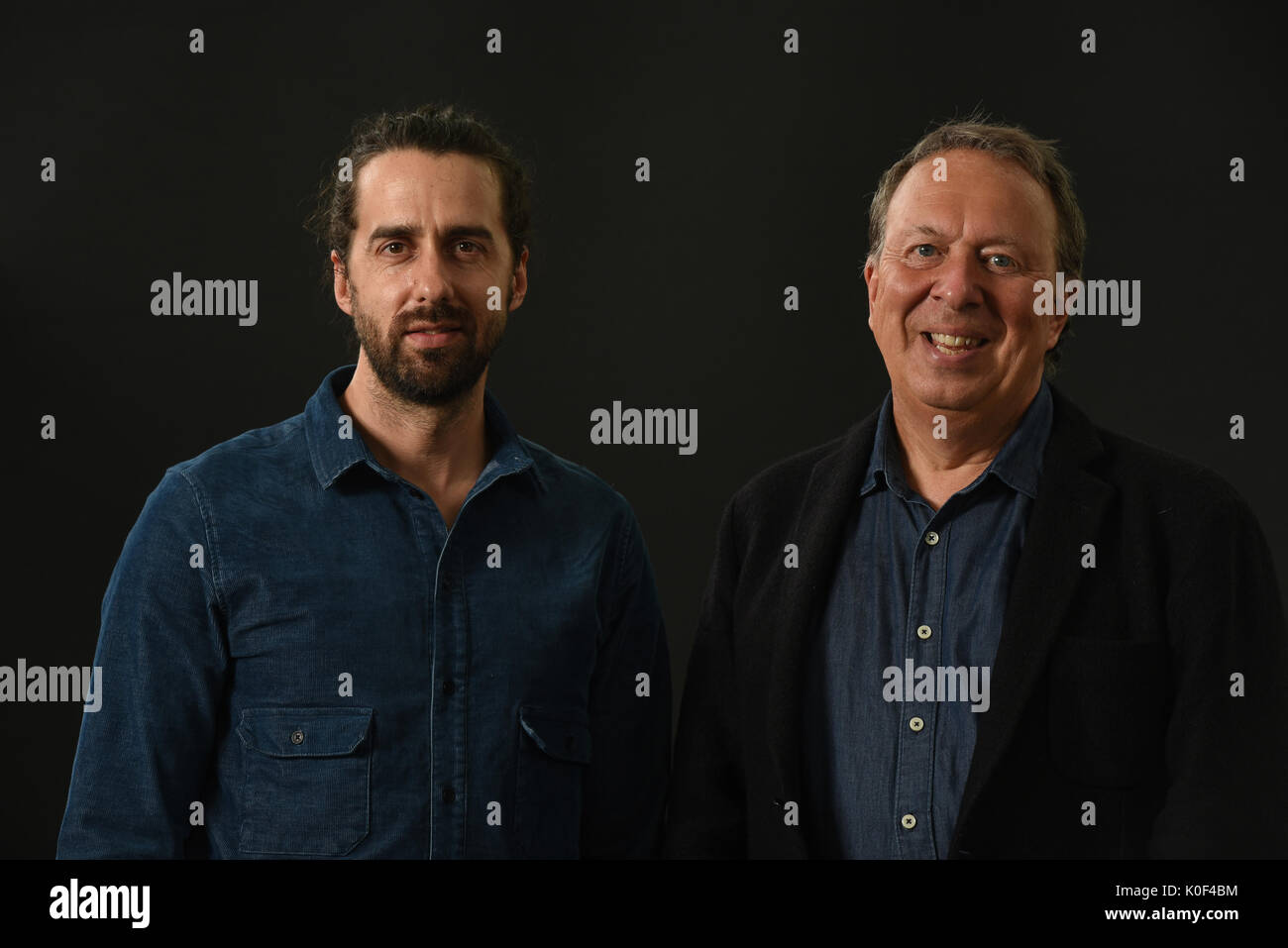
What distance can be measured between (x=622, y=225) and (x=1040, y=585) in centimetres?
154

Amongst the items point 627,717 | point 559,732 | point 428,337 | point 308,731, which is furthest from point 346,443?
point 627,717

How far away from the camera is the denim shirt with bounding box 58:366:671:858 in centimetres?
229

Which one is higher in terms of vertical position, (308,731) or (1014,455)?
(1014,455)

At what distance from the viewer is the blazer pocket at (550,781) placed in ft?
7.84

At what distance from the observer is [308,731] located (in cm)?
229

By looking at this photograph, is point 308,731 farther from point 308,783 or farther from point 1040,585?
point 1040,585

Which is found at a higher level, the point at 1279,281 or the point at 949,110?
the point at 949,110

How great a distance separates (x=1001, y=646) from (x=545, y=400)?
1.44 m

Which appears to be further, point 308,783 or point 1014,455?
point 1014,455

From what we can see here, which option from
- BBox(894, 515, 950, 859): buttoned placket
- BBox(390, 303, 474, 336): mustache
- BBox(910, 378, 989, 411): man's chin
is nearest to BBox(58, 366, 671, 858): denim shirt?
BBox(390, 303, 474, 336): mustache

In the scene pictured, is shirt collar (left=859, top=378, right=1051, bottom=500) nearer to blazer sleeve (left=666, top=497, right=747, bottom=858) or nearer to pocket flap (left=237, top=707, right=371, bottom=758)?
blazer sleeve (left=666, top=497, right=747, bottom=858)

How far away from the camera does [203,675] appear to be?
2297 mm
